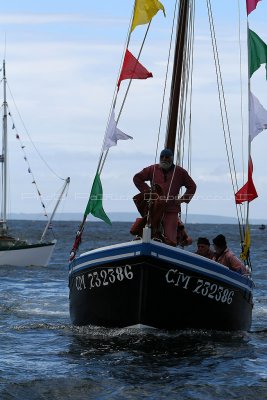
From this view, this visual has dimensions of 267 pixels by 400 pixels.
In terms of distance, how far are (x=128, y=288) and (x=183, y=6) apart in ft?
21.8

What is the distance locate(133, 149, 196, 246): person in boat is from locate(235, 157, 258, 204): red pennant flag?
41.8 inches

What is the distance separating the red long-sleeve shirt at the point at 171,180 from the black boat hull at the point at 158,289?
1.64 m

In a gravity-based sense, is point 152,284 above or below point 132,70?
below

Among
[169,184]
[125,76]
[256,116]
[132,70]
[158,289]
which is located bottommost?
[158,289]

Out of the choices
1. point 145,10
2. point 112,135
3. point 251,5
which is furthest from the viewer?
point 251,5

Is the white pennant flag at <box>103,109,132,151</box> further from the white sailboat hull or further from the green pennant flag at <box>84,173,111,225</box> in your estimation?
the white sailboat hull

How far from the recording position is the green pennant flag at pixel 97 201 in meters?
19.3

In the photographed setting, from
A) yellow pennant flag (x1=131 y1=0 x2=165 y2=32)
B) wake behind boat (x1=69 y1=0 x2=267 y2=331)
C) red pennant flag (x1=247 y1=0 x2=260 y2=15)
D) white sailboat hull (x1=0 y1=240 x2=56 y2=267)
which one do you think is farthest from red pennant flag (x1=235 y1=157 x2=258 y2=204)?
white sailboat hull (x1=0 y1=240 x2=56 y2=267)

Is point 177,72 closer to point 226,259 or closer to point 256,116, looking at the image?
point 256,116

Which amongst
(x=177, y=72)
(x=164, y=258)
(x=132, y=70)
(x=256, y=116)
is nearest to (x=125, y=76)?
(x=132, y=70)

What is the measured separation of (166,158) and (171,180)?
17.0 inches

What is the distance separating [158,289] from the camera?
17.2 metres

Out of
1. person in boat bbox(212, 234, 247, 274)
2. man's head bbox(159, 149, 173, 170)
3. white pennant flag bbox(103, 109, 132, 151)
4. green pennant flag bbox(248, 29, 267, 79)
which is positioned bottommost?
person in boat bbox(212, 234, 247, 274)

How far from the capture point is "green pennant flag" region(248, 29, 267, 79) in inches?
787
